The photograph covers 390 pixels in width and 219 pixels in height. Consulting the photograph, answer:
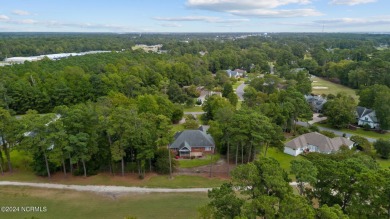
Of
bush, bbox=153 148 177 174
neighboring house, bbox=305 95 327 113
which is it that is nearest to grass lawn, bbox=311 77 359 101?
neighboring house, bbox=305 95 327 113

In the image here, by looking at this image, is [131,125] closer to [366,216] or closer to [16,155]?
[16,155]

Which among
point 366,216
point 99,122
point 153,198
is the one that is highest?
point 99,122

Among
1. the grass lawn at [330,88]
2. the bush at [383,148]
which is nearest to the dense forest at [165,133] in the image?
the bush at [383,148]

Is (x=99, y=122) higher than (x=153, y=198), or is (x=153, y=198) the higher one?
(x=99, y=122)

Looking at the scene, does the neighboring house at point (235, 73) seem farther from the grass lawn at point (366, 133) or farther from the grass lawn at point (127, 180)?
the grass lawn at point (127, 180)

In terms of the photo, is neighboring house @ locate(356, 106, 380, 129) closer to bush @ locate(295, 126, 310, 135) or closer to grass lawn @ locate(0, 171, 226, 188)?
bush @ locate(295, 126, 310, 135)

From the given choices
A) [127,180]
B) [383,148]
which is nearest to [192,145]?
[127,180]

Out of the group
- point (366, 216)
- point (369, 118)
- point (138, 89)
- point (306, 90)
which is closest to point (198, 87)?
point (138, 89)
